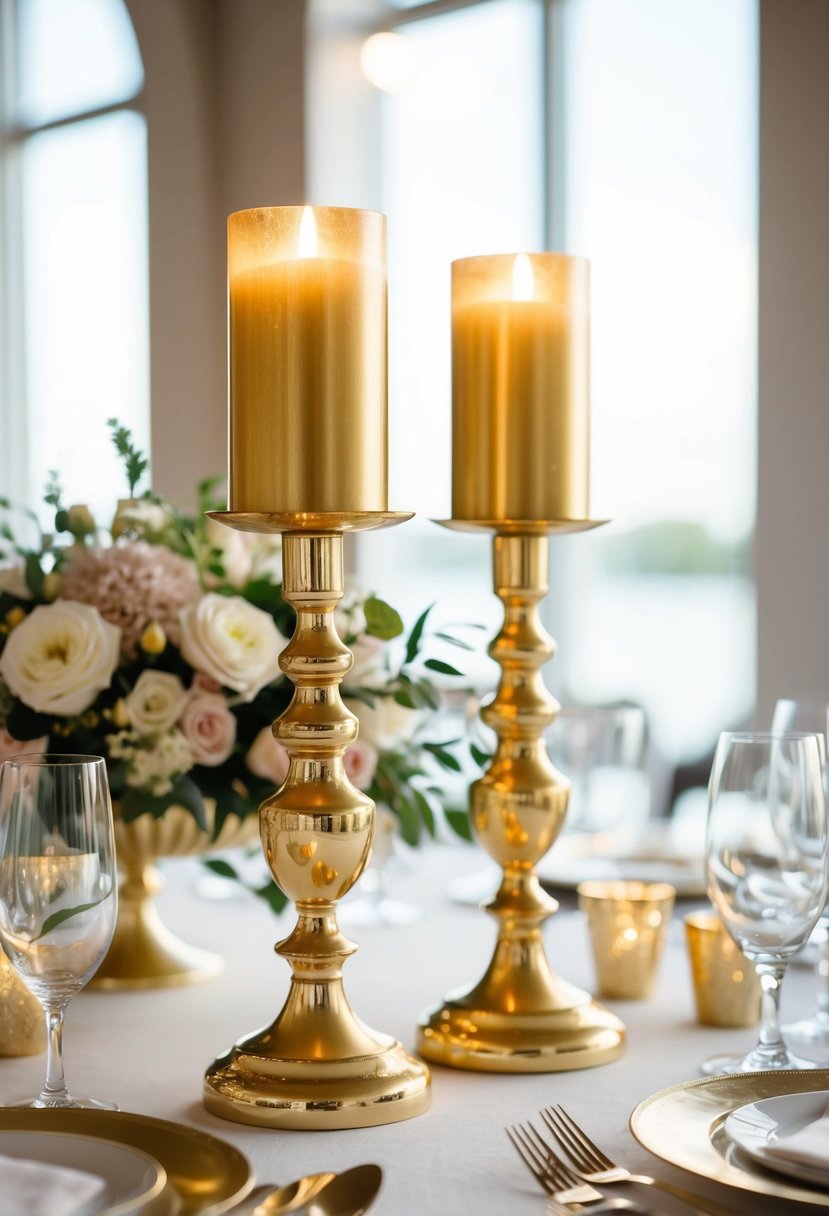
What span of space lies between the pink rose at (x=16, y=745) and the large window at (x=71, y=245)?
2775mm

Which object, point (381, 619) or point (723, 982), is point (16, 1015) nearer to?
point (381, 619)

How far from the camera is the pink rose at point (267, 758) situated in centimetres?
120

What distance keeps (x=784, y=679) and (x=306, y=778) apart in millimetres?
1690

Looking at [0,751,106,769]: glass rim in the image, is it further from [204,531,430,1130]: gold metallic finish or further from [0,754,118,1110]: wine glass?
[204,531,430,1130]: gold metallic finish

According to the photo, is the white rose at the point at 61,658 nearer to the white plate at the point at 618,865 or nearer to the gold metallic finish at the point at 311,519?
the gold metallic finish at the point at 311,519

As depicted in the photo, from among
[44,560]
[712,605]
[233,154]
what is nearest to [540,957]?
[44,560]

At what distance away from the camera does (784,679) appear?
244 centimetres

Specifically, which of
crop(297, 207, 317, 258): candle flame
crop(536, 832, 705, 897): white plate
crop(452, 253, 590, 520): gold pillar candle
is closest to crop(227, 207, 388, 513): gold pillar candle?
crop(297, 207, 317, 258): candle flame

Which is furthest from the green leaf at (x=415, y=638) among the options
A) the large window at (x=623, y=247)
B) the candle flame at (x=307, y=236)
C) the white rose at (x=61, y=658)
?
the large window at (x=623, y=247)

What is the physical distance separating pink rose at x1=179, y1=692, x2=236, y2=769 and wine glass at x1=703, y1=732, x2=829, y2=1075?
1.40 feet

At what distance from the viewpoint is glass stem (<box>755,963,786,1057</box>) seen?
3.03ft

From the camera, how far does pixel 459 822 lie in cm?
131

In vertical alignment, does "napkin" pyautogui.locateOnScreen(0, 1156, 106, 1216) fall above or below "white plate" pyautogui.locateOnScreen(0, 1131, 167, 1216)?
above

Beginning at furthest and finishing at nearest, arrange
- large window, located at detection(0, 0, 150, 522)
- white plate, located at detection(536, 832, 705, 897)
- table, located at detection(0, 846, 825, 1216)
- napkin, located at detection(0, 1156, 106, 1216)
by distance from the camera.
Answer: large window, located at detection(0, 0, 150, 522), white plate, located at detection(536, 832, 705, 897), table, located at detection(0, 846, 825, 1216), napkin, located at detection(0, 1156, 106, 1216)
